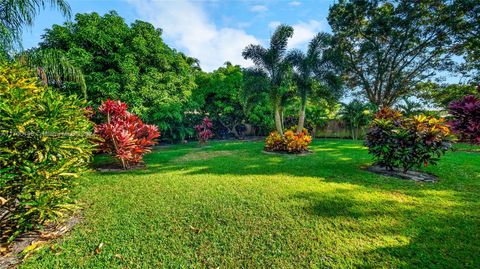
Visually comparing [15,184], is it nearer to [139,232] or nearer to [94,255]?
[94,255]

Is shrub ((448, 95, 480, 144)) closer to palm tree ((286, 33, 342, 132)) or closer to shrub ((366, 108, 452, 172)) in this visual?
shrub ((366, 108, 452, 172))

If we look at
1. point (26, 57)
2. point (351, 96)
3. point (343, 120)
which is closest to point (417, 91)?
point (351, 96)

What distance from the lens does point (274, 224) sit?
107 inches

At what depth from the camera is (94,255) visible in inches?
85.4

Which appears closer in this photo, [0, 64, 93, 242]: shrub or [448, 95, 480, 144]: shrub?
[0, 64, 93, 242]: shrub

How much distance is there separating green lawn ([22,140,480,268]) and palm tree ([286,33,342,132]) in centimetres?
514

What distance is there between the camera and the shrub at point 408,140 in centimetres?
443

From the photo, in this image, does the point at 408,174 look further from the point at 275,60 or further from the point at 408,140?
the point at 275,60

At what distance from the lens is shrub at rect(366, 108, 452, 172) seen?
14.5 feet

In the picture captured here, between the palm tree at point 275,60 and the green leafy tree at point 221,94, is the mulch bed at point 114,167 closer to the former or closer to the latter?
the palm tree at point 275,60

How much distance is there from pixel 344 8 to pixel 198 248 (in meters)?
18.5

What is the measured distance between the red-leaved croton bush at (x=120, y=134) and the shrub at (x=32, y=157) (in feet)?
8.55

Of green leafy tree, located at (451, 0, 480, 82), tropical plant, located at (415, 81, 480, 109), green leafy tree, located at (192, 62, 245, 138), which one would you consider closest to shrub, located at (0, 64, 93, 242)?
green leafy tree, located at (192, 62, 245, 138)

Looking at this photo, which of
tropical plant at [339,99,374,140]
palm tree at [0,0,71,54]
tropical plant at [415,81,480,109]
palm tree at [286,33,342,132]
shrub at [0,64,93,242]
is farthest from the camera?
tropical plant at [339,99,374,140]
